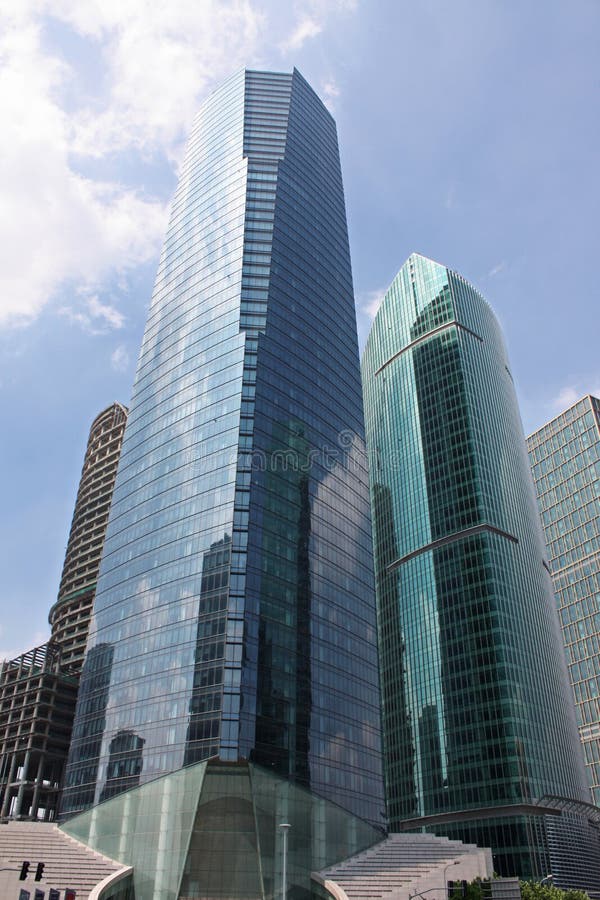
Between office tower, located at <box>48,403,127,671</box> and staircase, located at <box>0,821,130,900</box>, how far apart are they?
64221 millimetres

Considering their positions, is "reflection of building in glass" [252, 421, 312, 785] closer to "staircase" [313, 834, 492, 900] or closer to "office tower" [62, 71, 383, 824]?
"office tower" [62, 71, 383, 824]

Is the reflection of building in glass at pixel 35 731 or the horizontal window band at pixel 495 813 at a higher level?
the reflection of building in glass at pixel 35 731

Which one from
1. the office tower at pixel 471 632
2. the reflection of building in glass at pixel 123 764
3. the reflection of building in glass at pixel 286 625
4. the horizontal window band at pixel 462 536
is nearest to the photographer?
the reflection of building in glass at pixel 286 625

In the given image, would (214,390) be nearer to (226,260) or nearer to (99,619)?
(226,260)

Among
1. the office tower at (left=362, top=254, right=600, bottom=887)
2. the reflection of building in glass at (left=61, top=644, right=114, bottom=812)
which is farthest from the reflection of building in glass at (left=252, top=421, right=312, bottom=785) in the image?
the office tower at (left=362, top=254, right=600, bottom=887)

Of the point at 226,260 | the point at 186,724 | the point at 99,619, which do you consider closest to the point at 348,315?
the point at 226,260

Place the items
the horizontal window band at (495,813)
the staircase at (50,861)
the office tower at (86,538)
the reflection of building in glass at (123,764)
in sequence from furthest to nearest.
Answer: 1. the office tower at (86,538)
2. the horizontal window band at (495,813)
3. the reflection of building in glass at (123,764)
4. the staircase at (50,861)

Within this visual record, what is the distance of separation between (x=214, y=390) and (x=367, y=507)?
113 feet

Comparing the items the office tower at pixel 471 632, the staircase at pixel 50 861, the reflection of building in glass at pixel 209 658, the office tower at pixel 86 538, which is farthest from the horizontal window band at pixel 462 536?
the staircase at pixel 50 861

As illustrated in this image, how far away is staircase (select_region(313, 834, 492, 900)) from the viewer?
80.9 meters

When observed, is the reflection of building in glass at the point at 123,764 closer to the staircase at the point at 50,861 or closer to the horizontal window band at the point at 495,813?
the staircase at the point at 50,861

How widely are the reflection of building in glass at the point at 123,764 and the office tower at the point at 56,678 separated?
175ft

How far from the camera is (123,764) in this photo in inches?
3642

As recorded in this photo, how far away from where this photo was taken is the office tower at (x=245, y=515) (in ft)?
295
